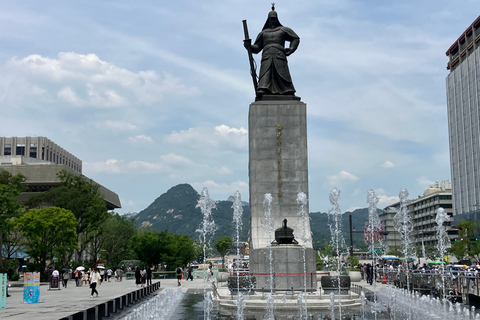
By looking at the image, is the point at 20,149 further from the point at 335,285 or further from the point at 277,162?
the point at 335,285

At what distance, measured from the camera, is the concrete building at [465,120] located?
85312 millimetres

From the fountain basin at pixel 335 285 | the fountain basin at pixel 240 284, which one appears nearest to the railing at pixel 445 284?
the fountain basin at pixel 335 285

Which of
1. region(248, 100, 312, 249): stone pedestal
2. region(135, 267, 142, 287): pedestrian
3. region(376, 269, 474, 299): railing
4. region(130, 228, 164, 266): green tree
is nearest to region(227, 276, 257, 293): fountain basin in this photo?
region(248, 100, 312, 249): stone pedestal

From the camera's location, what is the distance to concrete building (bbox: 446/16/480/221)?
85312 mm

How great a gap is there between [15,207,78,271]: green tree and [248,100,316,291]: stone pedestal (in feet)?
80.9

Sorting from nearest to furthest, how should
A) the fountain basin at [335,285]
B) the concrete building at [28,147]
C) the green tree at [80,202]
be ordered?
the fountain basin at [335,285], the green tree at [80,202], the concrete building at [28,147]

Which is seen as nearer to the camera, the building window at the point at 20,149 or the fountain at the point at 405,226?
the fountain at the point at 405,226

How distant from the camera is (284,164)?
2998 centimetres

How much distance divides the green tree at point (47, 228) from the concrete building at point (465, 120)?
2472 inches

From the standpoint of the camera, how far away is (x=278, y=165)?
29953mm

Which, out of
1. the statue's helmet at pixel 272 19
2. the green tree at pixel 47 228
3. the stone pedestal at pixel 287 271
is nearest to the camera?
the stone pedestal at pixel 287 271

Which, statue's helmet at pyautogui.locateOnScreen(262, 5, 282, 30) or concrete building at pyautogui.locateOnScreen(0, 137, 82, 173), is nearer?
statue's helmet at pyautogui.locateOnScreen(262, 5, 282, 30)

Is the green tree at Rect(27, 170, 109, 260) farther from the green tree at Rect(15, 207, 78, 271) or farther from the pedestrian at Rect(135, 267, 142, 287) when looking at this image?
the pedestrian at Rect(135, 267, 142, 287)

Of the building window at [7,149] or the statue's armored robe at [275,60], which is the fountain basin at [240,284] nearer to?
the statue's armored robe at [275,60]
